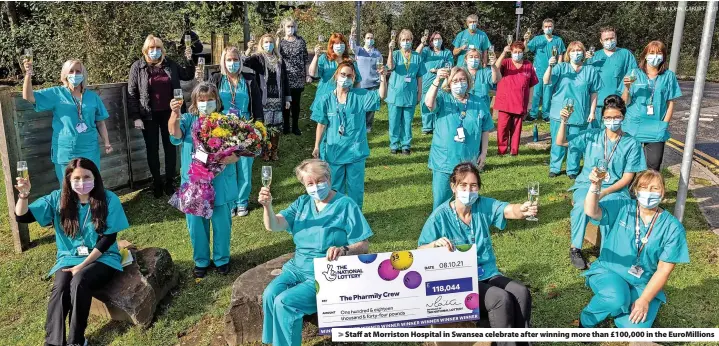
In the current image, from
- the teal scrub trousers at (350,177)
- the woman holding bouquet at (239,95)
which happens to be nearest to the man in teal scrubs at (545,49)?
the teal scrub trousers at (350,177)

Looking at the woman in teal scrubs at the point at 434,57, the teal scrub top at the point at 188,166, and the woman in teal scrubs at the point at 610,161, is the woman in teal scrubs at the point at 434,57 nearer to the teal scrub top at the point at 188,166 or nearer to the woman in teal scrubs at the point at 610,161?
the woman in teal scrubs at the point at 610,161

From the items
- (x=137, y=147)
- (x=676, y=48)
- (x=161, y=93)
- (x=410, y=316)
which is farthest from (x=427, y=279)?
(x=137, y=147)

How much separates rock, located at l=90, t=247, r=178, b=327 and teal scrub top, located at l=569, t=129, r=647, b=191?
15.5 feet

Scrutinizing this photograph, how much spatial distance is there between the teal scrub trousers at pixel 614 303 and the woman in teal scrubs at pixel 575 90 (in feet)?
14.3

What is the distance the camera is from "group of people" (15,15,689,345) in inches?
206

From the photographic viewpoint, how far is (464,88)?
7203mm

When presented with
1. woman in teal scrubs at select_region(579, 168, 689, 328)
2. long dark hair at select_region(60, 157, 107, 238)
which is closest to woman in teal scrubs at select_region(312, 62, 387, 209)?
long dark hair at select_region(60, 157, 107, 238)

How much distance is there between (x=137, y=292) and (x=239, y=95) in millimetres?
3304

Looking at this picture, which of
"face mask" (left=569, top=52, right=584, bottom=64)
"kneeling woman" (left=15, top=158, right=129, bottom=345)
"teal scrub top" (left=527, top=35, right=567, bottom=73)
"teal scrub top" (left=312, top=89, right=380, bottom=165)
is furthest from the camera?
"teal scrub top" (left=527, top=35, right=567, bottom=73)

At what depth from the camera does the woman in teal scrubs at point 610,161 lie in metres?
6.69

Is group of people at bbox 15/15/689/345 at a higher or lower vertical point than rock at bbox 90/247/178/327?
higher

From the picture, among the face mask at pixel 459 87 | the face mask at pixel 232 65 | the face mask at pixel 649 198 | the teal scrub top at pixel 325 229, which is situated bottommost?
the teal scrub top at pixel 325 229

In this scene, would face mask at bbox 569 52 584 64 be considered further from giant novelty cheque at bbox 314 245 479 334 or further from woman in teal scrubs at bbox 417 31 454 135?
giant novelty cheque at bbox 314 245 479 334

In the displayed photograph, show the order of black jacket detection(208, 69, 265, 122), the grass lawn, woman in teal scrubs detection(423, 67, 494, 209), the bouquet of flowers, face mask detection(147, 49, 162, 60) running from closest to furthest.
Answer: the grass lawn < the bouquet of flowers < woman in teal scrubs detection(423, 67, 494, 209) < face mask detection(147, 49, 162, 60) < black jacket detection(208, 69, 265, 122)
